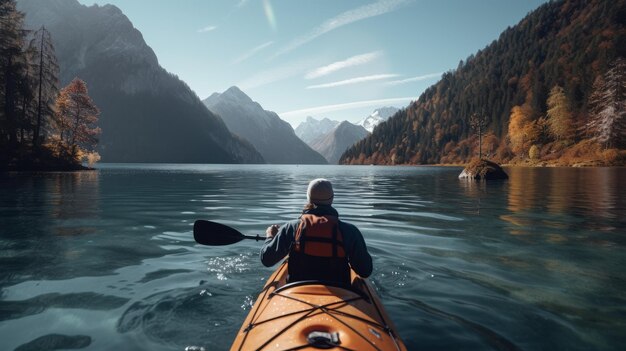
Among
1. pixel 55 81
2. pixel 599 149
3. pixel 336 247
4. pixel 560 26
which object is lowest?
pixel 336 247

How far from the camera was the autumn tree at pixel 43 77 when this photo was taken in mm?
41719

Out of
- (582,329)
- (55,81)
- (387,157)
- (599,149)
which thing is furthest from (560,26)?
(582,329)

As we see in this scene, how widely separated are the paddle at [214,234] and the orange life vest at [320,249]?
3374 millimetres

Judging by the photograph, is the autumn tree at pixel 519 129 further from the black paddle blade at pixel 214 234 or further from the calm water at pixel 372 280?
the black paddle blade at pixel 214 234

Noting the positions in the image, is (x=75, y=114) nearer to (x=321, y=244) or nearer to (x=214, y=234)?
(x=214, y=234)

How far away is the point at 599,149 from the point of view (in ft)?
236

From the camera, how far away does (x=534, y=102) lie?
108000 mm

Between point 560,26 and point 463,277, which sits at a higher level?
point 560,26

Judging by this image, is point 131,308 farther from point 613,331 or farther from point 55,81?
point 55,81

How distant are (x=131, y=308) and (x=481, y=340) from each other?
5578mm

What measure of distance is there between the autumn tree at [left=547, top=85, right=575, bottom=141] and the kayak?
98.6 metres

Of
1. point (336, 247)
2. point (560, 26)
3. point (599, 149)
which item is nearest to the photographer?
point (336, 247)

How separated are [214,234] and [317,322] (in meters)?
4.96

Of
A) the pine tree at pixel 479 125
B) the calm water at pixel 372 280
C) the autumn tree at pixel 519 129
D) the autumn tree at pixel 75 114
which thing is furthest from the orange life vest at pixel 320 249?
the autumn tree at pixel 519 129
